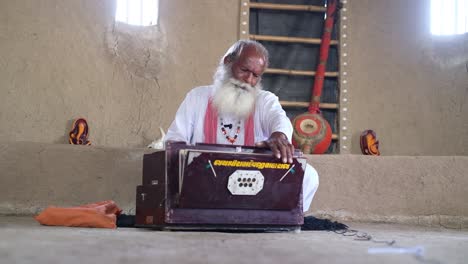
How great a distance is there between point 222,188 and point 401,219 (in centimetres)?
175

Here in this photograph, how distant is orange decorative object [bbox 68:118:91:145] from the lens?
465cm

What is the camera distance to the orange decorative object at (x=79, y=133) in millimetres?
4652

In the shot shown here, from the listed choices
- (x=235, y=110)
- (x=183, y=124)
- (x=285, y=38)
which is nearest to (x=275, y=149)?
(x=235, y=110)

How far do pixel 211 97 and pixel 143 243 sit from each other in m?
1.51

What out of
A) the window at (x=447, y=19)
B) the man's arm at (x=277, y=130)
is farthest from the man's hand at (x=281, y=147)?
the window at (x=447, y=19)

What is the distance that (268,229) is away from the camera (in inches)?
106

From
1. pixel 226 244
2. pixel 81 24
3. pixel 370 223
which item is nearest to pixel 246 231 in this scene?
pixel 226 244

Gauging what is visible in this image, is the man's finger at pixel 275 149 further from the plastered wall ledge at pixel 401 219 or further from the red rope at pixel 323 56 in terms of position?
the red rope at pixel 323 56

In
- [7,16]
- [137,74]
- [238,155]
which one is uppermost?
[7,16]

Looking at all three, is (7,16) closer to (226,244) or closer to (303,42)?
(303,42)

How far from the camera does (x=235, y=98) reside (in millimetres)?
3205

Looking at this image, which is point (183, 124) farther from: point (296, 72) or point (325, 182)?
point (296, 72)

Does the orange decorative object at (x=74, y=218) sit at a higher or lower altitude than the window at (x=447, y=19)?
lower

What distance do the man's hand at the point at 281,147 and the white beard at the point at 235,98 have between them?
1.73 feet
